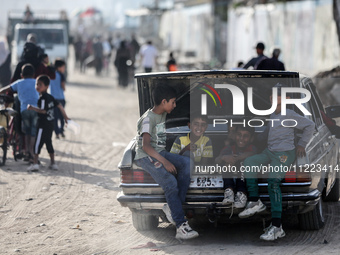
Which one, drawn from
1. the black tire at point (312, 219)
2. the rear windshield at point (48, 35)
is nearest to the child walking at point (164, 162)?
the black tire at point (312, 219)

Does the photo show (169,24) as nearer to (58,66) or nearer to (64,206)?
(58,66)

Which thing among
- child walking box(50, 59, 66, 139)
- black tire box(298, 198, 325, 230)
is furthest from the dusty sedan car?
child walking box(50, 59, 66, 139)

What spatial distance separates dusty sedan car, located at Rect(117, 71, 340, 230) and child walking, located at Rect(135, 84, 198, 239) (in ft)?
0.29

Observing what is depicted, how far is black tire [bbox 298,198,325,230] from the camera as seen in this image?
7.35 meters

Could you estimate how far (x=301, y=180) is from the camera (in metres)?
6.86

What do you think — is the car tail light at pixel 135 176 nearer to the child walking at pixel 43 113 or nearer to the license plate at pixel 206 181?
the license plate at pixel 206 181

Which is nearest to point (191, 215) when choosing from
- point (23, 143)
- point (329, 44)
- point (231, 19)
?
point (23, 143)

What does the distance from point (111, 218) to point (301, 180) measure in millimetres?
2416

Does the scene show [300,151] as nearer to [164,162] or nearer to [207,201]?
[207,201]

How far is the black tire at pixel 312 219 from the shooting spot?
7352 millimetres

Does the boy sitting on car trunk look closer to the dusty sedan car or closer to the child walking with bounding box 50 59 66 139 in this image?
the dusty sedan car

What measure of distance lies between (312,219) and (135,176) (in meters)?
1.82

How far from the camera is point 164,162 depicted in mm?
6926

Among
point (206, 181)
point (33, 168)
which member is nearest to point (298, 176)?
point (206, 181)
